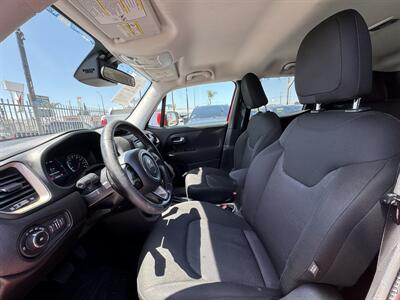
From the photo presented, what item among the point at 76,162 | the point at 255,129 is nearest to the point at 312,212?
the point at 76,162

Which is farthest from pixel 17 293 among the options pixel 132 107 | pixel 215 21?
pixel 132 107

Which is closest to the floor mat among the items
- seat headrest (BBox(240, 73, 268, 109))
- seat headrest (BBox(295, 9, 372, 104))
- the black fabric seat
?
the black fabric seat

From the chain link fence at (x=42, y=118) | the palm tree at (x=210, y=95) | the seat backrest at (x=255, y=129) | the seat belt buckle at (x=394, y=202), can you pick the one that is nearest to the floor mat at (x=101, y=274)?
the chain link fence at (x=42, y=118)

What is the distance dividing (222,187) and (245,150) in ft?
1.87

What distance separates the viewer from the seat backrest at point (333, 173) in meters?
0.67

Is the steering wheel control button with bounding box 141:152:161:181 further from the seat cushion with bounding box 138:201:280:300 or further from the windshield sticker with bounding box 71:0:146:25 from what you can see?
the windshield sticker with bounding box 71:0:146:25

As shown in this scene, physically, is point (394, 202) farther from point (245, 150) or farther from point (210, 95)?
point (210, 95)

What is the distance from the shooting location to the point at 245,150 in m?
2.16

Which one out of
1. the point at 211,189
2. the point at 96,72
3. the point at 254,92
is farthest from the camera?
the point at 254,92

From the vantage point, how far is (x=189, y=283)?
81 centimetres

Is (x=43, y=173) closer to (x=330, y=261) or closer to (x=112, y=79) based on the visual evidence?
(x=112, y=79)

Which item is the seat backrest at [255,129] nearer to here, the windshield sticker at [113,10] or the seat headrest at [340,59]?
the seat headrest at [340,59]

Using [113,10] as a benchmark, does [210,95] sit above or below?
below

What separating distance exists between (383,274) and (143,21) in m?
1.36
